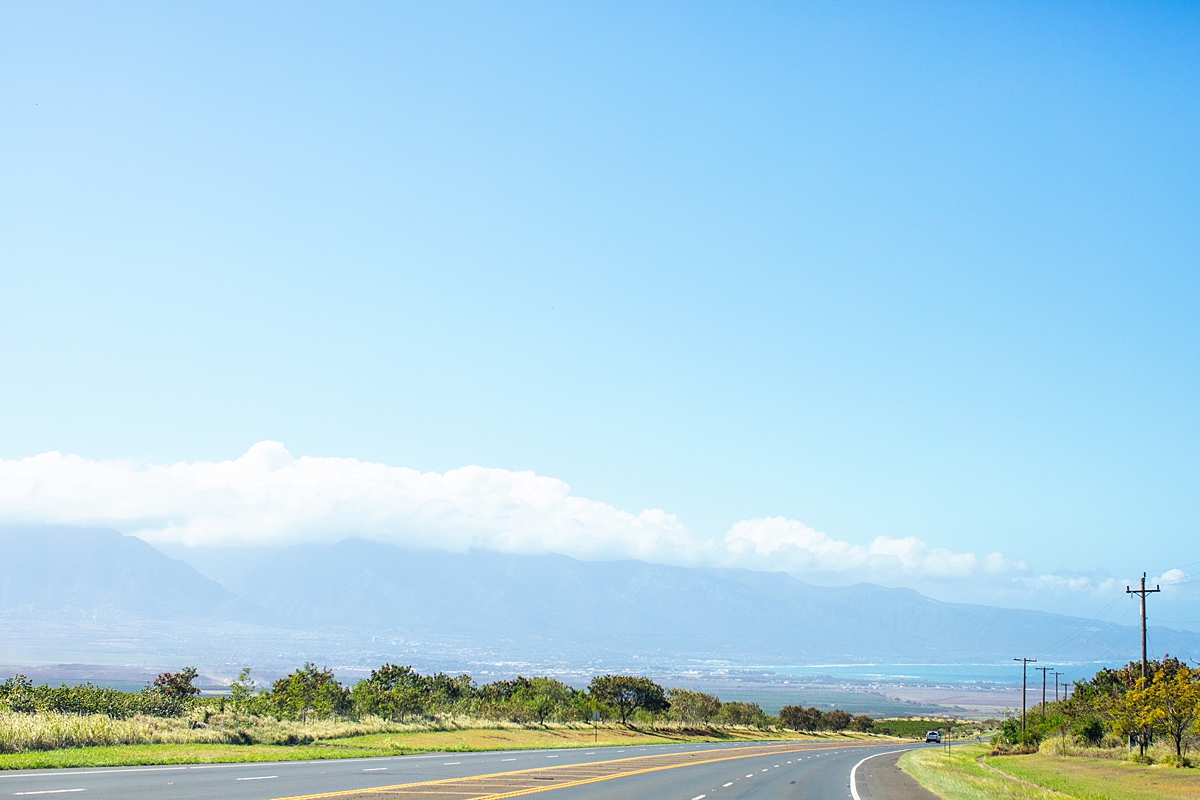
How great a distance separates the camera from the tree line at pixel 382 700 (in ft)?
131

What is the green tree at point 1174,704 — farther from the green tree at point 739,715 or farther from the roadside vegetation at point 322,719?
the green tree at point 739,715

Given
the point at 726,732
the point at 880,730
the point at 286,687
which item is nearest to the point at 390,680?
the point at 286,687

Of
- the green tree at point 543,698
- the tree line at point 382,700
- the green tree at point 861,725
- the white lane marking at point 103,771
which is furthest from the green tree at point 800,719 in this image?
the white lane marking at point 103,771

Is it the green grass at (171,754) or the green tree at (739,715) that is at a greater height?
the green grass at (171,754)

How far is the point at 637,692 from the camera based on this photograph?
84.7 metres

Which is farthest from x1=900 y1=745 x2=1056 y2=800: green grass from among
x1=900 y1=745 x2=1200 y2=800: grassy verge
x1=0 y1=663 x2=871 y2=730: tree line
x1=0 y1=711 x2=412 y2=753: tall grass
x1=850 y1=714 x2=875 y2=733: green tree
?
x1=850 y1=714 x2=875 y2=733: green tree

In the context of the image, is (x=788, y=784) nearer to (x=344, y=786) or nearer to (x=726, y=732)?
(x=344, y=786)

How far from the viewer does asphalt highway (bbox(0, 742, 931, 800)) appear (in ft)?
67.2

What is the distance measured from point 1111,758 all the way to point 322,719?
45180 mm

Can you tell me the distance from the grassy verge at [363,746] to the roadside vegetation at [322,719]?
8 centimetres

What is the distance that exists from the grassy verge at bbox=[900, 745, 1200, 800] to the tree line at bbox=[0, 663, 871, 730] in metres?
22.6

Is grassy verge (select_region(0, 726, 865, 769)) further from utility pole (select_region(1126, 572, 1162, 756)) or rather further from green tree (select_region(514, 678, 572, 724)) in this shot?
utility pole (select_region(1126, 572, 1162, 756))

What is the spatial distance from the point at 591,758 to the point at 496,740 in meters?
13.3

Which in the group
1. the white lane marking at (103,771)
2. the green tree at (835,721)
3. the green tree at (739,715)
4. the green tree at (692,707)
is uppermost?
the white lane marking at (103,771)
